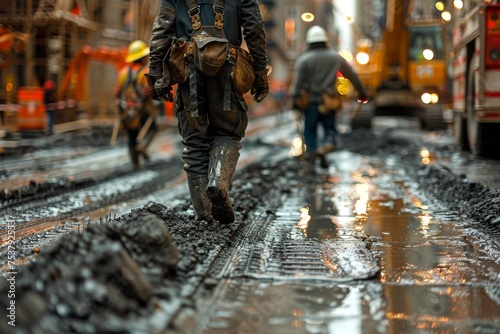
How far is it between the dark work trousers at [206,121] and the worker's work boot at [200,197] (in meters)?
0.05

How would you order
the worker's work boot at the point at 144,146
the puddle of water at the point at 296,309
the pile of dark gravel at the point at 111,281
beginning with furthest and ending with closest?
the worker's work boot at the point at 144,146 < the puddle of water at the point at 296,309 < the pile of dark gravel at the point at 111,281

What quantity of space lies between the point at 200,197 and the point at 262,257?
110cm

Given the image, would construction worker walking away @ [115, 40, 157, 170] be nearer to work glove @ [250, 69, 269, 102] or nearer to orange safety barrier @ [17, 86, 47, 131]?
work glove @ [250, 69, 269, 102]

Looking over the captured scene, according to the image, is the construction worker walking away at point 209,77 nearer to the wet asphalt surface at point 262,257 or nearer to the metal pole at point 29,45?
the wet asphalt surface at point 262,257

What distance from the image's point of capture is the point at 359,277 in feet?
14.8

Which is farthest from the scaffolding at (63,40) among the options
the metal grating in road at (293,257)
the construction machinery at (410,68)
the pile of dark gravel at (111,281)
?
the pile of dark gravel at (111,281)

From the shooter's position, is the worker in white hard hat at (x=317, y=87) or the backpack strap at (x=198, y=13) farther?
the worker in white hard hat at (x=317, y=87)

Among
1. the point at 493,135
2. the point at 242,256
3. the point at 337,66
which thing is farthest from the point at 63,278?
the point at 493,135

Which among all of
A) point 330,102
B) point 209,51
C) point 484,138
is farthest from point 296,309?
point 484,138

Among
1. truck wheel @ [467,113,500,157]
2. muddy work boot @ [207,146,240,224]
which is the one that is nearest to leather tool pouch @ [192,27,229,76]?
muddy work boot @ [207,146,240,224]

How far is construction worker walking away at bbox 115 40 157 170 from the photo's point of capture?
472 inches

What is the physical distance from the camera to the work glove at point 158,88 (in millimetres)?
5930

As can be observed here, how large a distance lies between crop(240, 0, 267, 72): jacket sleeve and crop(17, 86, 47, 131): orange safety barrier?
51.9 feet

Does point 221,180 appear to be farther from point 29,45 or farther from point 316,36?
point 29,45
